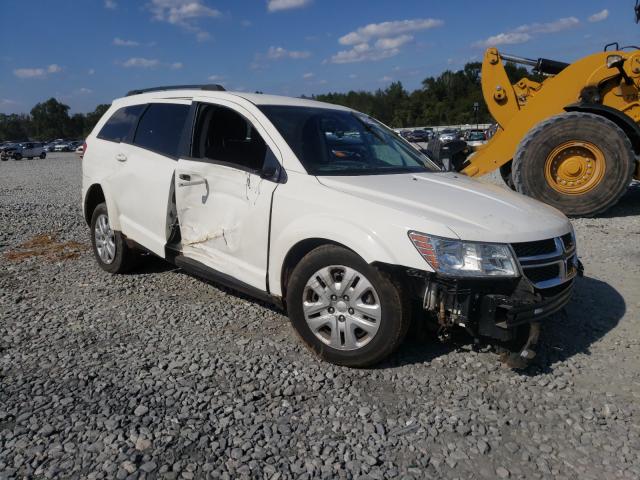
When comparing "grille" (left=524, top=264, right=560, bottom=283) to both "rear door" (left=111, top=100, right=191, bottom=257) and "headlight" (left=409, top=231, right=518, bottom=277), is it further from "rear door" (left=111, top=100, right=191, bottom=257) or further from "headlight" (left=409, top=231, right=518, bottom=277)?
"rear door" (left=111, top=100, right=191, bottom=257)

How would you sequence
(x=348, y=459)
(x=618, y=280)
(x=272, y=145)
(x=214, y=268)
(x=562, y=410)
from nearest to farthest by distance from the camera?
(x=348, y=459)
(x=562, y=410)
(x=272, y=145)
(x=214, y=268)
(x=618, y=280)

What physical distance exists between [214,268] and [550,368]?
8.61 feet

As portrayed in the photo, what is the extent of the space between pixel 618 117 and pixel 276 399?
7672 mm

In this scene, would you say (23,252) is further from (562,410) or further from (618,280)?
(618,280)

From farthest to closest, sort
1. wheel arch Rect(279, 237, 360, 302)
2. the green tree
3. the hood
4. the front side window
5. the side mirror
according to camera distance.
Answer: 1. the green tree
2. the front side window
3. the side mirror
4. wheel arch Rect(279, 237, 360, 302)
5. the hood

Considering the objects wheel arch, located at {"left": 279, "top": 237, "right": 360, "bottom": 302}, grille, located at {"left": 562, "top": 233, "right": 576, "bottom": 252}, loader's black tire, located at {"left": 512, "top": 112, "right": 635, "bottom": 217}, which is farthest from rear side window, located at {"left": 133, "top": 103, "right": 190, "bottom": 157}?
loader's black tire, located at {"left": 512, "top": 112, "right": 635, "bottom": 217}

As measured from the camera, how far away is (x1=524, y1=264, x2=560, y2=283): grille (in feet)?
10.9

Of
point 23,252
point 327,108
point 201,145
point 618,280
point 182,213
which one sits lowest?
point 23,252

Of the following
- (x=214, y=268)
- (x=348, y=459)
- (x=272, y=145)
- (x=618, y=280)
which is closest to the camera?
(x=348, y=459)

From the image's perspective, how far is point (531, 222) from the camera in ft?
11.4

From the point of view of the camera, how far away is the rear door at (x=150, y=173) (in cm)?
483

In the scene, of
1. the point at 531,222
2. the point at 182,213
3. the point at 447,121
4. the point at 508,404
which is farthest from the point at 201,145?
the point at 447,121

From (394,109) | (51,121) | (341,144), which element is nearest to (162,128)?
(341,144)

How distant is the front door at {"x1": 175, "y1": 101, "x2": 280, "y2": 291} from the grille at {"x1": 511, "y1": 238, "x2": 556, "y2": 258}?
1.72 metres
